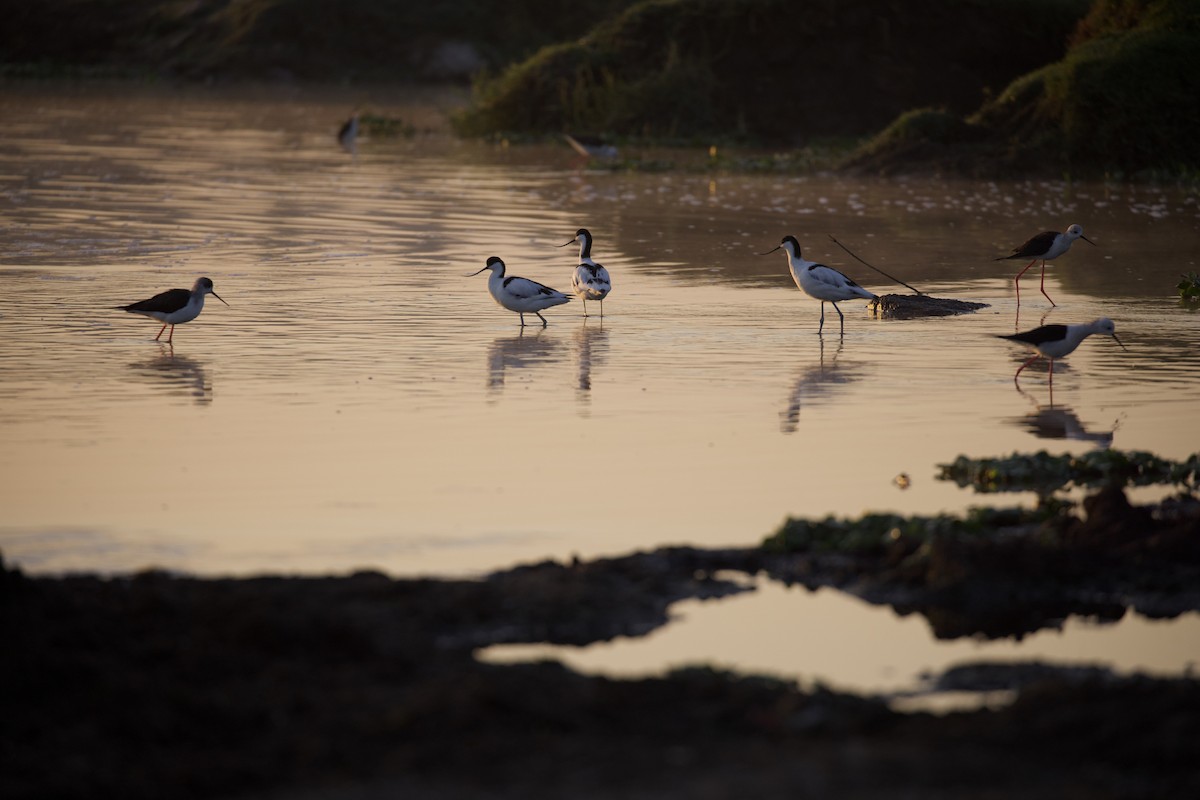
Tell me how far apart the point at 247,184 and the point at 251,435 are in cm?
1940

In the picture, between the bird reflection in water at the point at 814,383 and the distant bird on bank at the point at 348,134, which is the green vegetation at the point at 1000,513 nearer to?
the bird reflection in water at the point at 814,383

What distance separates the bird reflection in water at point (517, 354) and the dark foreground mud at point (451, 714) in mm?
5659

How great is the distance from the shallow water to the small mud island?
0.98m

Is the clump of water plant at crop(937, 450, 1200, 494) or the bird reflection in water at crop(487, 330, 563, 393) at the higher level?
the bird reflection in water at crop(487, 330, 563, 393)

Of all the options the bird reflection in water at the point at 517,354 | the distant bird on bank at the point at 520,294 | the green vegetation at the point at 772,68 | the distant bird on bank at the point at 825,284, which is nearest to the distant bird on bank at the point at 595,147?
the green vegetation at the point at 772,68

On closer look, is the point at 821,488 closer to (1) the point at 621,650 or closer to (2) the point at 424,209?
(1) the point at 621,650

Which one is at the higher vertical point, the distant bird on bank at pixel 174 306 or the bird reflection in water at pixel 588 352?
the distant bird on bank at pixel 174 306

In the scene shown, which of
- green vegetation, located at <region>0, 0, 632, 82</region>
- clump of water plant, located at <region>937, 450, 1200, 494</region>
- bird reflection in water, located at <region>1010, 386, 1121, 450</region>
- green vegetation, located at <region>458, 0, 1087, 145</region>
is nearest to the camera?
clump of water plant, located at <region>937, 450, 1200, 494</region>

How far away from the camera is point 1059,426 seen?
472 inches

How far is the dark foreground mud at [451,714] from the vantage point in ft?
18.5

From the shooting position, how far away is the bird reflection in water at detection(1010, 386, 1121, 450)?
11.6m

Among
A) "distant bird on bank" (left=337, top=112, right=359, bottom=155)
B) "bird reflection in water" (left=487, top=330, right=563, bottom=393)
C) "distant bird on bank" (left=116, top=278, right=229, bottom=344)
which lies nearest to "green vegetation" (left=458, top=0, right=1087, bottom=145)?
"distant bird on bank" (left=337, top=112, right=359, bottom=155)

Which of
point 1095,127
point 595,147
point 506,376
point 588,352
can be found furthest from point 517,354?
point 595,147

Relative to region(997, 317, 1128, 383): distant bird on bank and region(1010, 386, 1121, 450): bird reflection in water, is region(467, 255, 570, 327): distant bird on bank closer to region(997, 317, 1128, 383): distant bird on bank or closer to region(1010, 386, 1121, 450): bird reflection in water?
region(997, 317, 1128, 383): distant bird on bank
